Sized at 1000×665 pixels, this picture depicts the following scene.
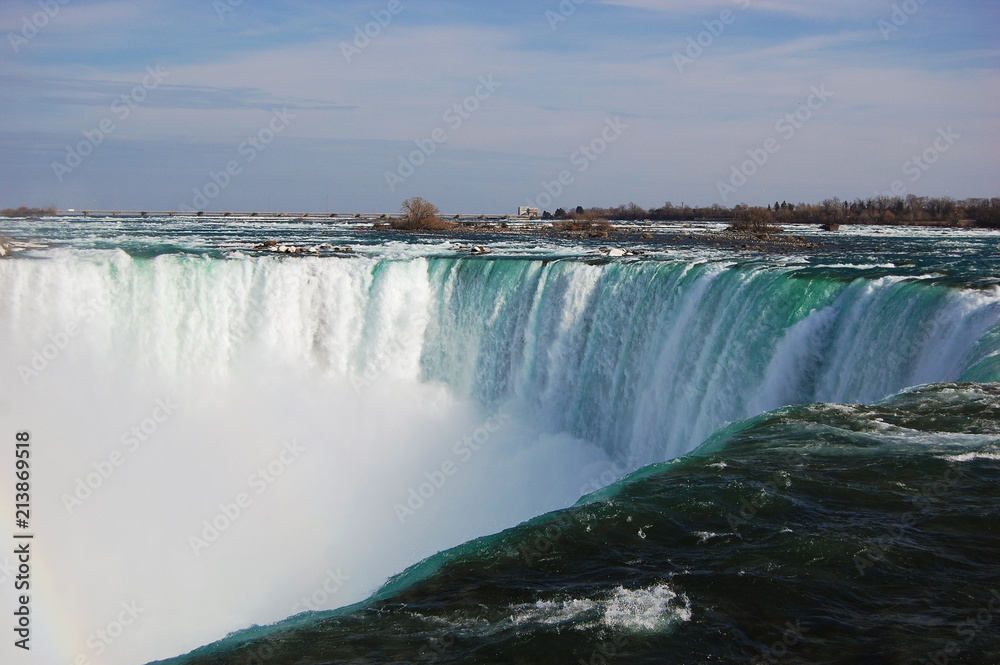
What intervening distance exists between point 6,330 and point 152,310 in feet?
12.7

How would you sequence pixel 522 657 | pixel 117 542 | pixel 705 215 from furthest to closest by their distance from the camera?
1. pixel 705 215
2. pixel 117 542
3. pixel 522 657

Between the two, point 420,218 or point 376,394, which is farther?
point 420,218

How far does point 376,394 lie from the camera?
21.0m

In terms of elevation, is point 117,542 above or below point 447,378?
below

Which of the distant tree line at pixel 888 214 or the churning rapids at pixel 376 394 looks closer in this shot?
the churning rapids at pixel 376 394

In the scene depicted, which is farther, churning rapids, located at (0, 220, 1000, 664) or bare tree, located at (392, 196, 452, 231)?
bare tree, located at (392, 196, 452, 231)

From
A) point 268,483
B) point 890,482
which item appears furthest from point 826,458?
point 268,483

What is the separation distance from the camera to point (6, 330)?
70.3 ft

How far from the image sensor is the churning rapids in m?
12.4

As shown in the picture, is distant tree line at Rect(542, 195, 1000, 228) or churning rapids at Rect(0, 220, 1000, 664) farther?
distant tree line at Rect(542, 195, 1000, 228)

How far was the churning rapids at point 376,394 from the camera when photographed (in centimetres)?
1237

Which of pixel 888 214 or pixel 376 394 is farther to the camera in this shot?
pixel 888 214

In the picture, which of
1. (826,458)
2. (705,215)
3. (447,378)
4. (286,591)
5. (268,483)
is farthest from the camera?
(705,215)

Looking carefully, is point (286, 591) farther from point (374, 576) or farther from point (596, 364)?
point (596, 364)
